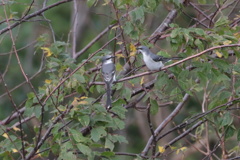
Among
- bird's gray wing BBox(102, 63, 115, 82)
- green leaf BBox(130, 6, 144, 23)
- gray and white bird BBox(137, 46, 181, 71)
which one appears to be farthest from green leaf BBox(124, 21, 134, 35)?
bird's gray wing BBox(102, 63, 115, 82)

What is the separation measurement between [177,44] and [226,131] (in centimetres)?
95

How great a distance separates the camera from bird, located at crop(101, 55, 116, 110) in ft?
16.0

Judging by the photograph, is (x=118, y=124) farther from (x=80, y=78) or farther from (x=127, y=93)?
(x=80, y=78)

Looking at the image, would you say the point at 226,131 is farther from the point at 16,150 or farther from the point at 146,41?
the point at 16,150

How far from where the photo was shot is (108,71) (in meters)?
5.38

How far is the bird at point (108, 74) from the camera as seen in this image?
489cm

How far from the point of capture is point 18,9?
482 inches

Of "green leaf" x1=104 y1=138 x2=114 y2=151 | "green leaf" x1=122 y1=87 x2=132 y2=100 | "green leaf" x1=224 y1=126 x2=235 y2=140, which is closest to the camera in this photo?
"green leaf" x1=104 y1=138 x2=114 y2=151

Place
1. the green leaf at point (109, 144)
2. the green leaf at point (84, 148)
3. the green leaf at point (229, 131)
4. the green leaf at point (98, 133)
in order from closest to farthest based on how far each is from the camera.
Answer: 1. the green leaf at point (84, 148)
2. the green leaf at point (98, 133)
3. the green leaf at point (109, 144)
4. the green leaf at point (229, 131)

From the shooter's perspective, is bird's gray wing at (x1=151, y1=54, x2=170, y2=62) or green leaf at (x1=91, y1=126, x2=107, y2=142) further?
bird's gray wing at (x1=151, y1=54, x2=170, y2=62)

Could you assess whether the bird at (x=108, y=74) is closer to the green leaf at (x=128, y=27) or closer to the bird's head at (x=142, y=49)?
the bird's head at (x=142, y=49)

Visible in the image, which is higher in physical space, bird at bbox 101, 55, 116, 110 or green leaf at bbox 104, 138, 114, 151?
bird at bbox 101, 55, 116, 110

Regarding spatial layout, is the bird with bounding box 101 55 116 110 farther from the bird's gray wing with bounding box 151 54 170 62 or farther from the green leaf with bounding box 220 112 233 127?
the green leaf with bounding box 220 112 233 127

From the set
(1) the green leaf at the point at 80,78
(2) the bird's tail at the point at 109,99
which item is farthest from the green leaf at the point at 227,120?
(1) the green leaf at the point at 80,78
